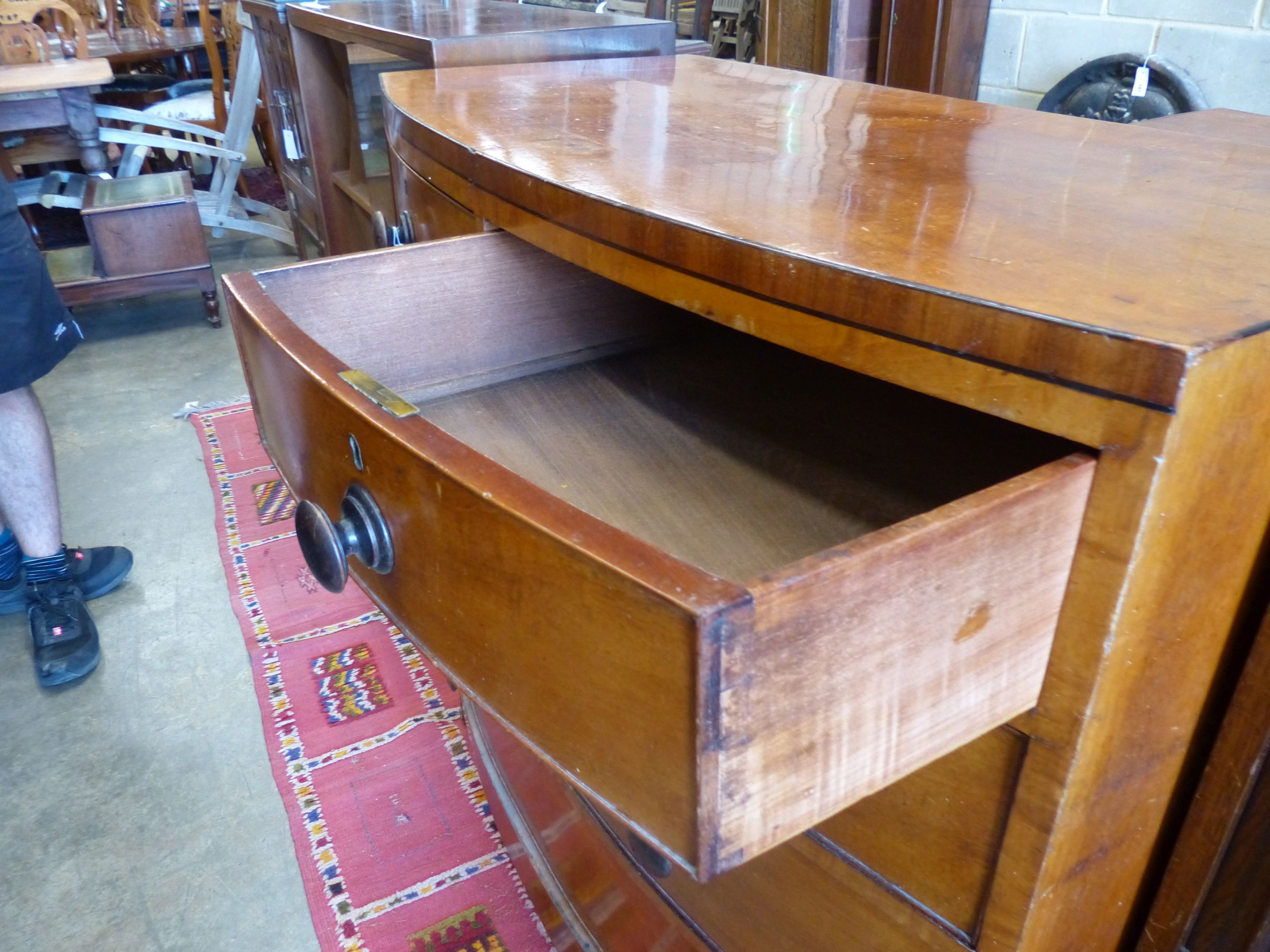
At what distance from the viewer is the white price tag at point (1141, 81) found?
46.9 inches

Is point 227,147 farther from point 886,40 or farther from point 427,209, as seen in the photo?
point 427,209

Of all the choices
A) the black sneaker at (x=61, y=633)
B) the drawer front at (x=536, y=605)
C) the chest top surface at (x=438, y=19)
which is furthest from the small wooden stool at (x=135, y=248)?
the drawer front at (x=536, y=605)

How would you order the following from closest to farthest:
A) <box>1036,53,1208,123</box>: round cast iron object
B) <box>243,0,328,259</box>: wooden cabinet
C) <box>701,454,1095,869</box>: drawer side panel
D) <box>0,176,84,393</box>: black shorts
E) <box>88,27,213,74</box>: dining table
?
1. <box>701,454,1095,869</box>: drawer side panel
2. <box>1036,53,1208,123</box>: round cast iron object
3. <box>0,176,84,393</box>: black shorts
4. <box>243,0,328,259</box>: wooden cabinet
5. <box>88,27,213,74</box>: dining table

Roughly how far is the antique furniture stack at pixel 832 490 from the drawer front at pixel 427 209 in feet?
0.06

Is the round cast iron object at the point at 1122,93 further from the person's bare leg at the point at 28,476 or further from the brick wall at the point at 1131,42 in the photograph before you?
the person's bare leg at the point at 28,476

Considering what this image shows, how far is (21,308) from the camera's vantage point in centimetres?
138

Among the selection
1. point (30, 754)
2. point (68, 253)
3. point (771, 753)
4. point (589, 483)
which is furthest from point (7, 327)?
point (68, 253)

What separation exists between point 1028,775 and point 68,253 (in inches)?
121

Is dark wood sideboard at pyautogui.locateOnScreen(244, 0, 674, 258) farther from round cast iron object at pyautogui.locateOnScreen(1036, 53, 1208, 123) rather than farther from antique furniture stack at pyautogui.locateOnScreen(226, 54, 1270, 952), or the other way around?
round cast iron object at pyautogui.locateOnScreen(1036, 53, 1208, 123)

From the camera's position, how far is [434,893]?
3.49 feet

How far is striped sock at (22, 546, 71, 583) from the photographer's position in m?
1.53

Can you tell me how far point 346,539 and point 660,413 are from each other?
1.06ft

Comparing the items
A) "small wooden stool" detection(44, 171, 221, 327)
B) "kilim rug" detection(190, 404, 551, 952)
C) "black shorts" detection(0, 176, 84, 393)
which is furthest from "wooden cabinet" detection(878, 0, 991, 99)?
"small wooden stool" detection(44, 171, 221, 327)

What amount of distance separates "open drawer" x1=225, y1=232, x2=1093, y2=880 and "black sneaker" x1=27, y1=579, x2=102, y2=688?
3.28ft
